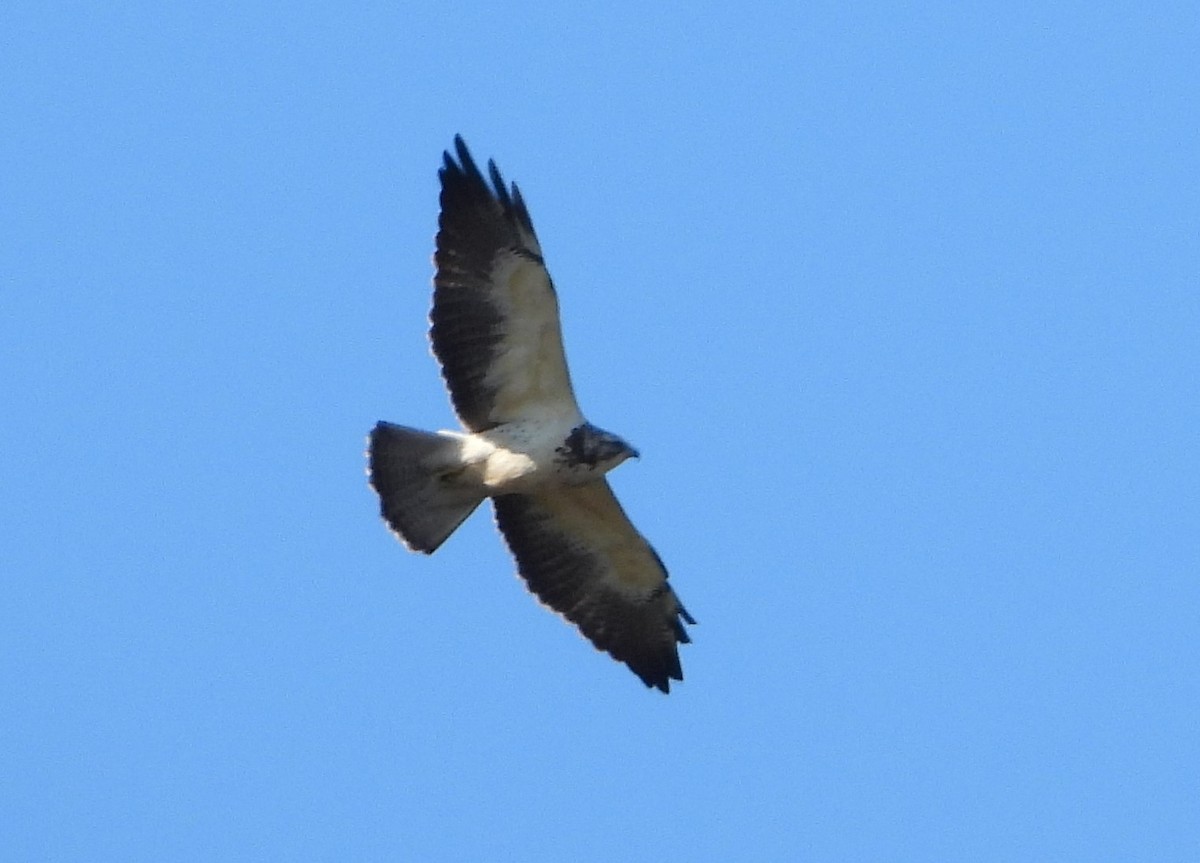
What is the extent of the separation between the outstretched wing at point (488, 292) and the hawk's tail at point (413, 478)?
357 mm

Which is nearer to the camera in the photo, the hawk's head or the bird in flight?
the bird in flight

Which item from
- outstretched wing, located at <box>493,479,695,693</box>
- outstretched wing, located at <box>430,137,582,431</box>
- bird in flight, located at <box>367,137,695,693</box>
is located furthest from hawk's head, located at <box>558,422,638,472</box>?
outstretched wing, located at <box>493,479,695,693</box>

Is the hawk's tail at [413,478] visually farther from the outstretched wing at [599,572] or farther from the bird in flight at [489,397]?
the outstretched wing at [599,572]

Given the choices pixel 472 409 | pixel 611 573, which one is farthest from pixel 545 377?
pixel 611 573

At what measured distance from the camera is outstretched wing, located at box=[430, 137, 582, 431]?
14.3 meters

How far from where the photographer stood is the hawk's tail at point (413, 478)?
47.7 feet

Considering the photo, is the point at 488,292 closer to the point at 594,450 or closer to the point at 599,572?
the point at 594,450

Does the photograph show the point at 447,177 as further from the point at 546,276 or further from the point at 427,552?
the point at 427,552

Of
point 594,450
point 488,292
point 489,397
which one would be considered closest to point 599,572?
point 594,450

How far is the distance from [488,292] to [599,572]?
6.96ft

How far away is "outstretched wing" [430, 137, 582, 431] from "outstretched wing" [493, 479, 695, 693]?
3.29ft

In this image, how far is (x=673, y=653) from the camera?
627 inches

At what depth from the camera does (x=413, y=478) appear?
14.6 meters

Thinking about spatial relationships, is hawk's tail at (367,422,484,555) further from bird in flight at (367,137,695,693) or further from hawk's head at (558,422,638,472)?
hawk's head at (558,422,638,472)
